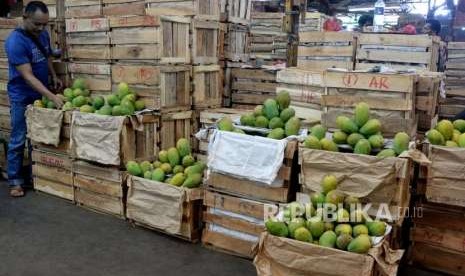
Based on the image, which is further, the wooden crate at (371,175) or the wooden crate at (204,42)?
the wooden crate at (204,42)

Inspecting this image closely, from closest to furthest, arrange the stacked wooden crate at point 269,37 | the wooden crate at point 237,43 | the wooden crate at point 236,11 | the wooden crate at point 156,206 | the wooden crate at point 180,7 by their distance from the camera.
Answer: the wooden crate at point 156,206 → the wooden crate at point 180,7 → the wooden crate at point 236,11 → the wooden crate at point 237,43 → the stacked wooden crate at point 269,37

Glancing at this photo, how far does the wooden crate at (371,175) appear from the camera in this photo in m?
2.85

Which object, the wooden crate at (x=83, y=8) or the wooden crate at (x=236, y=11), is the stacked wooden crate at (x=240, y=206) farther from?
the wooden crate at (x=83, y=8)

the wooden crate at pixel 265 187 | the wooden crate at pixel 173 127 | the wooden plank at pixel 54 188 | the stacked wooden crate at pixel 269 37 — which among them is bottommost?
the wooden plank at pixel 54 188

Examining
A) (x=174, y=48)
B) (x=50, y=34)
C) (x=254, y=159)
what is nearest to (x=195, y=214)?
(x=254, y=159)

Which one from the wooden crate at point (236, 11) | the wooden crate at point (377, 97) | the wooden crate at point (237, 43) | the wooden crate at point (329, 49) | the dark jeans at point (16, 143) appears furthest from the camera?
the wooden crate at point (237, 43)

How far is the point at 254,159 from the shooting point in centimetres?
325

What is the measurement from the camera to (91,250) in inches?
142

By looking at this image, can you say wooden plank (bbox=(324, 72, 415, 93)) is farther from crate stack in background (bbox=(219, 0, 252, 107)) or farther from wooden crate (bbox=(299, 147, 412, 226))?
crate stack in background (bbox=(219, 0, 252, 107))

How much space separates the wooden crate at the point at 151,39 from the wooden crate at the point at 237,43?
0.71 metres

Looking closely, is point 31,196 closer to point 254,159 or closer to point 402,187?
point 254,159

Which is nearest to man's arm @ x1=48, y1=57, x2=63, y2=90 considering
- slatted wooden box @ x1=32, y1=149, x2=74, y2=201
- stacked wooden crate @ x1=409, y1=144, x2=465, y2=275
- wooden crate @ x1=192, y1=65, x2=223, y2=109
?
slatted wooden box @ x1=32, y1=149, x2=74, y2=201

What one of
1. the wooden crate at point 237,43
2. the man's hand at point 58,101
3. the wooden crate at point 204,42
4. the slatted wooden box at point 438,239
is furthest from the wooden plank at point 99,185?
the slatted wooden box at point 438,239

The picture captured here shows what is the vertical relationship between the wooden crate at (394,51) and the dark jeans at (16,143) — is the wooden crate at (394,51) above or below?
above
